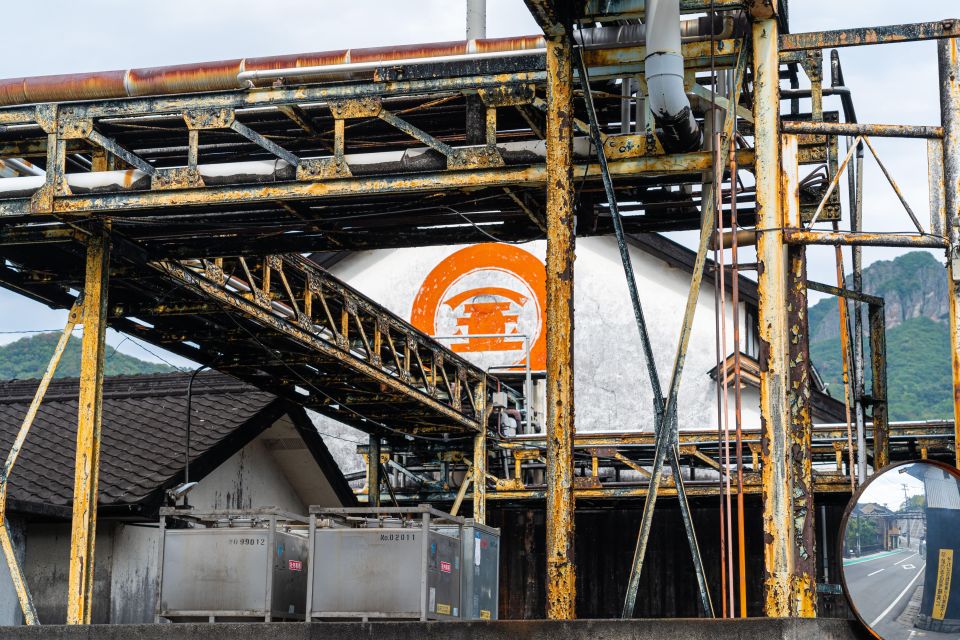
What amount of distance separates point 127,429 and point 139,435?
0.52m

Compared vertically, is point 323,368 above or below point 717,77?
below

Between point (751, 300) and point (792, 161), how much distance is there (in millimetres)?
21822

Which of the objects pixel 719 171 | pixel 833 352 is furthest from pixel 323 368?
pixel 833 352

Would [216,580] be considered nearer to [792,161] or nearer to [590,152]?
[590,152]

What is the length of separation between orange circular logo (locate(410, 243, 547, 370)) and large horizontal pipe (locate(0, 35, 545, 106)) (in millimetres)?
18885

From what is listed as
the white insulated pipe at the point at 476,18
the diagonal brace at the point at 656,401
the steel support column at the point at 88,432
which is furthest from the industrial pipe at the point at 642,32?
the steel support column at the point at 88,432

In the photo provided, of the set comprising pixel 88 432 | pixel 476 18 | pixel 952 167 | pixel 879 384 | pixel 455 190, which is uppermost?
pixel 476 18

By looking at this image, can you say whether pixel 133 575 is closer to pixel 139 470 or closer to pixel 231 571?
pixel 139 470

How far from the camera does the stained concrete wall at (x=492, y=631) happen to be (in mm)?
8852

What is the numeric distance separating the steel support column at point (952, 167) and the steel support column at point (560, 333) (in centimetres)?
329

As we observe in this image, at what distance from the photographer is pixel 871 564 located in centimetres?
854

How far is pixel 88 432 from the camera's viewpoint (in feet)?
50.3

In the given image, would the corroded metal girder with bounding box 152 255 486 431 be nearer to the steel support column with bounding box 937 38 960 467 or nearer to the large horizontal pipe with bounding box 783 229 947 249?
the large horizontal pipe with bounding box 783 229 947 249

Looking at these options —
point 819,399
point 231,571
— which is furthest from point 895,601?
point 819,399
